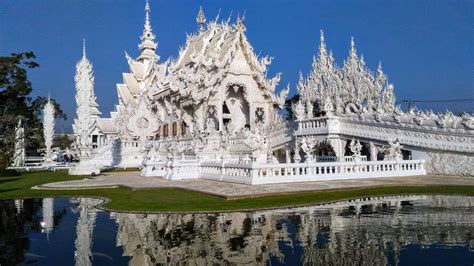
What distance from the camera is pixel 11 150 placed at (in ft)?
112

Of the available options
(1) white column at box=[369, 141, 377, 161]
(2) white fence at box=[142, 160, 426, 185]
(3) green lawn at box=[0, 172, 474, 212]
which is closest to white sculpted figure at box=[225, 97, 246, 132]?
(1) white column at box=[369, 141, 377, 161]

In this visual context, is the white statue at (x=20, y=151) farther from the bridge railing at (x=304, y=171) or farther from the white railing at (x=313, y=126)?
the white railing at (x=313, y=126)

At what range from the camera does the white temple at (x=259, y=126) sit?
1803 centimetres

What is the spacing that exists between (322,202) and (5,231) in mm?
6926

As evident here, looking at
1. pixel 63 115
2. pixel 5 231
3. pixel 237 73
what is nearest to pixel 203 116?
pixel 237 73

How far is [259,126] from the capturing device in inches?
1166

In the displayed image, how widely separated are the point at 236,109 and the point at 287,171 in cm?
1983

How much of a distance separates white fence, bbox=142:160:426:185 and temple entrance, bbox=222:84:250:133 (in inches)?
595

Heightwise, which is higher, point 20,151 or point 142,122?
point 142,122

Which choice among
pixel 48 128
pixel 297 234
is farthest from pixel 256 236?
pixel 48 128

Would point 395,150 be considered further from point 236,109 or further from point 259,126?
point 236,109

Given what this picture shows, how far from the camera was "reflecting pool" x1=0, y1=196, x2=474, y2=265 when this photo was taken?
5840 millimetres

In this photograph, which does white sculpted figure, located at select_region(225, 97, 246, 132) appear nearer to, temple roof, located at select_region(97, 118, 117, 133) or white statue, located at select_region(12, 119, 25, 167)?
white statue, located at select_region(12, 119, 25, 167)

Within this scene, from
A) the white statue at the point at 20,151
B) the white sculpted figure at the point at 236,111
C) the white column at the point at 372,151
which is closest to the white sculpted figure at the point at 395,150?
the white column at the point at 372,151
